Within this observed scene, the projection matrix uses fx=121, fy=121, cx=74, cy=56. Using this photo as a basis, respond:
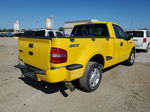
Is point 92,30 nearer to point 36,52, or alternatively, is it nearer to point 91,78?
point 91,78

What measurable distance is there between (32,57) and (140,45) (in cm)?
890

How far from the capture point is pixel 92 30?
4453mm

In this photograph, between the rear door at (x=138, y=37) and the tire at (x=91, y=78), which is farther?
the rear door at (x=138, y=37)

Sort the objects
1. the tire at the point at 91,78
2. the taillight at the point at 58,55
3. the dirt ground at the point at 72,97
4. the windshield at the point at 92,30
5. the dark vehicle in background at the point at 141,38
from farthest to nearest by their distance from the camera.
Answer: the dark vehicle in background at the point at 141,38 < the windshield at the point at 92,30 < the tire at the point at 91,78 < the dirt ground at the point at 72,97 < the taillight at the point at 58,55

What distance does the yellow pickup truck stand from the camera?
7.97 ft


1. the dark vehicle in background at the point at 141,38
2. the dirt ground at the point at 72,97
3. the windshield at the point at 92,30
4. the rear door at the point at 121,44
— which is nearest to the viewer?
the dirt ground at the point at 72,97

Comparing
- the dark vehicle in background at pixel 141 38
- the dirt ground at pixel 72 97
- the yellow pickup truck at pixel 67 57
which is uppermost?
the dark vehicle in background at pixel 141 38

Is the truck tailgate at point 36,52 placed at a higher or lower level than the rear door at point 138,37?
lower

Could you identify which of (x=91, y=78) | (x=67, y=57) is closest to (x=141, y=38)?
(x=91, y=78)

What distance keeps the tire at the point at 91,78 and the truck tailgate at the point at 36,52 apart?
1041 mm

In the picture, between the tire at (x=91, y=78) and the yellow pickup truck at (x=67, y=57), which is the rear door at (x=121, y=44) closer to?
the yellow pickup truck at (x=67, y=57)

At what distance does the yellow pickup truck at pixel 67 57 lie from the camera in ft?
7.97

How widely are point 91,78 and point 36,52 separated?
1604mm

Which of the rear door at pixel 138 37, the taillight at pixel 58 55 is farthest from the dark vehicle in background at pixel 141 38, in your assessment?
the taillight at pixel 58 55
